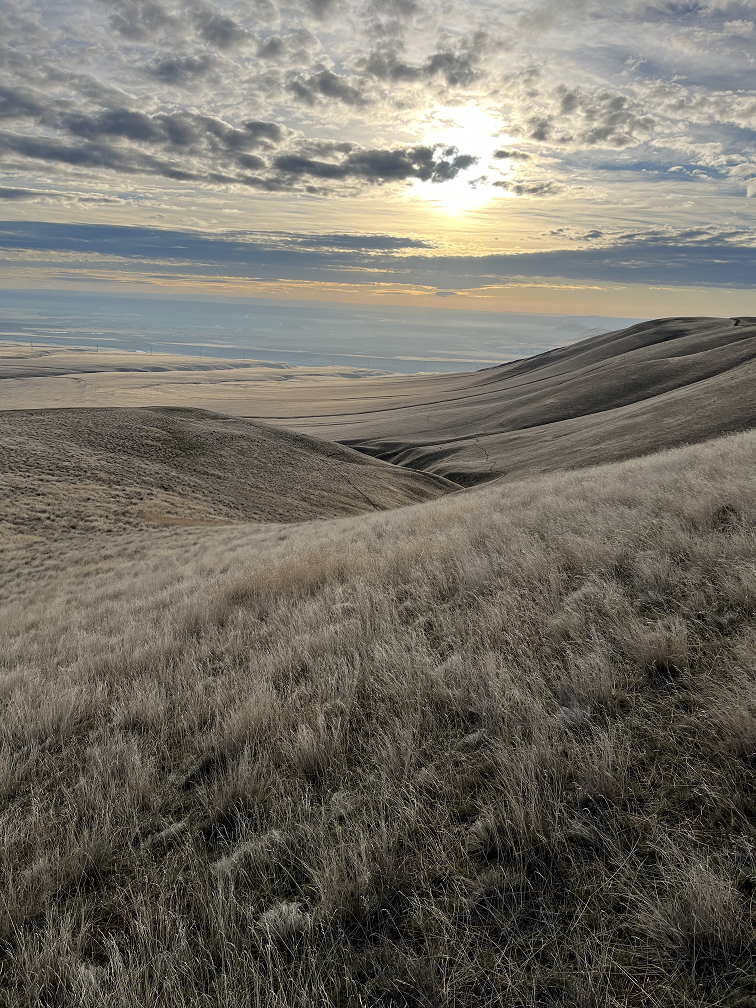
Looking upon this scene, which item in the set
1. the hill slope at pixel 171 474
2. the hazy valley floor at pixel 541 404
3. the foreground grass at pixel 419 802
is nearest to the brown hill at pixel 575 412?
the hazy valley floor at pixel 541 404

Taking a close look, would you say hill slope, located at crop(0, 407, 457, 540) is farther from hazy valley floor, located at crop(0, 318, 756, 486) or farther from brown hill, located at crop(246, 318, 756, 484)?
hazy valley floor, located at crop(0, 318, 756, 486)

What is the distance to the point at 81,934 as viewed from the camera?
2.51 m

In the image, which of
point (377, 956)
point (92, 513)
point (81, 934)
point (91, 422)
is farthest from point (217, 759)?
point (91, 422)

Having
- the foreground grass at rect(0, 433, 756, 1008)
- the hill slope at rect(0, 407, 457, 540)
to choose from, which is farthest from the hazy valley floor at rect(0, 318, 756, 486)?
the foreground grass at rect(0, 433, 756, 1008)

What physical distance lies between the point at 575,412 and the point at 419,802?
66615 mm

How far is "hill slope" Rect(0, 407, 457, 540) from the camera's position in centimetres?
2781

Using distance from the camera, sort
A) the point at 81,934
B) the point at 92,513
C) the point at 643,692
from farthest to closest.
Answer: the point at 92,513, the point at 643,692, the point at 81,934

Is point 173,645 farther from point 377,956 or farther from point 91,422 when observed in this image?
point 91,422

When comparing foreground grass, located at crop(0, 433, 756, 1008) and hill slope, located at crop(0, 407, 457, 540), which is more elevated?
foreground grass, located at crop(0, 433, 756, 1008)

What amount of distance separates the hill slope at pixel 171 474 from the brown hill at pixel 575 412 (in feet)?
33.7

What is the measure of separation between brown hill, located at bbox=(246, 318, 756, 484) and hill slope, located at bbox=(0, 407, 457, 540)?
1028 centimetres

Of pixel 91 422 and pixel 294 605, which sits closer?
pixel 294 605

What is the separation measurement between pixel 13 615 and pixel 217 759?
12.1 metres

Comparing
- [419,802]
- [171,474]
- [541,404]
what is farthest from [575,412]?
[419,802]
